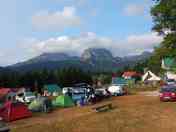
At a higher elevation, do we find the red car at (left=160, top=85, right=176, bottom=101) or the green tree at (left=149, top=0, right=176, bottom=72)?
the green tree at (left=149, top=0, right=176, bottom=72)

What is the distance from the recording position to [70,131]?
2247cm

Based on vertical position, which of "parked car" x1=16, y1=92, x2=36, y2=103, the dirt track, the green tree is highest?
the green tree

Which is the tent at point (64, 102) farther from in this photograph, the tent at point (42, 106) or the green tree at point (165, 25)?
the green tree at point (165, 25)

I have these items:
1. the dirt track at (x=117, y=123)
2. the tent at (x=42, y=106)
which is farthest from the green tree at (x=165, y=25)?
the tent at (x=42, y=106)

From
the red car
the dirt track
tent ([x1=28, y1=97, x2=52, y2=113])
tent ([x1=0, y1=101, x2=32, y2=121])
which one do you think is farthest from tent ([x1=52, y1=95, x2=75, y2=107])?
the dirt track

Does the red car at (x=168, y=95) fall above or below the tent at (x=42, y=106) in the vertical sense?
above

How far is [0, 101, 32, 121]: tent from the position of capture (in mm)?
29305

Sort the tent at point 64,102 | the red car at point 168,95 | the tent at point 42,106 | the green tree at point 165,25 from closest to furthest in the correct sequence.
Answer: the green tree at point 165,25
the tent at point 42,106
the red car at point 168,95
the tent at point 64,102

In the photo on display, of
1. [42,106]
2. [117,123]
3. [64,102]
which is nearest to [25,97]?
[64,102]

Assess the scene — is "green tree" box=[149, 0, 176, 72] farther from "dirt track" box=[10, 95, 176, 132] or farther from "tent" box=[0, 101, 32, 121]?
"tent" box=[0, 101, 32, 121]

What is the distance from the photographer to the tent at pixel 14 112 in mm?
29305

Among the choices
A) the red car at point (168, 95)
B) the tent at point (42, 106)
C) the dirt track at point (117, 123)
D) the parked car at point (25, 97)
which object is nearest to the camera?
the dirt track at point (117, 123)

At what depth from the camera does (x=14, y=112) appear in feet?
97.2

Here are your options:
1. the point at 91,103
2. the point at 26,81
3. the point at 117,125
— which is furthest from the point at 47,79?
the point at 117,125
